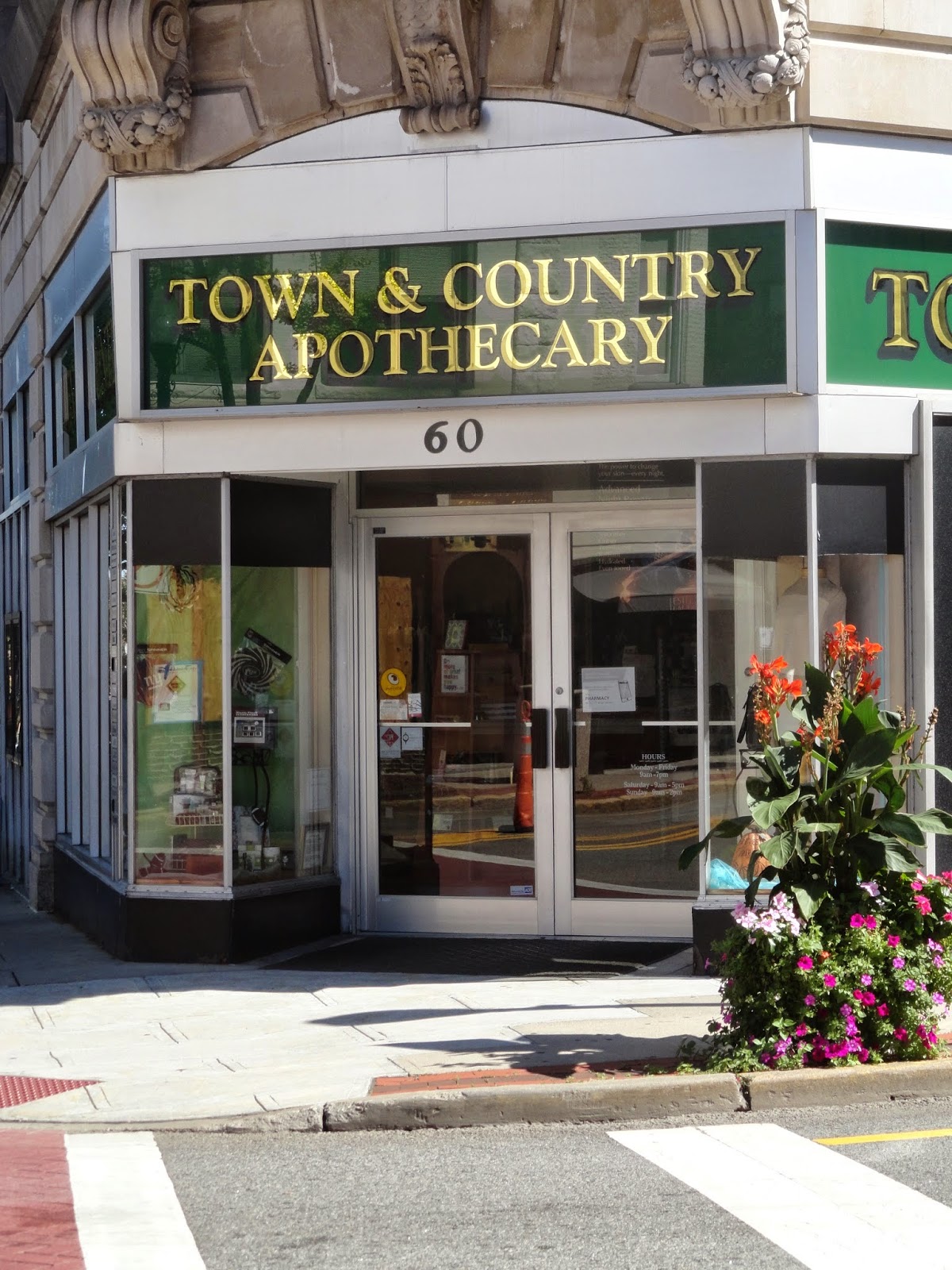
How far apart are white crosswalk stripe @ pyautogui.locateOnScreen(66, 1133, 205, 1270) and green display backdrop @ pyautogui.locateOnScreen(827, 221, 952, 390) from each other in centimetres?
566

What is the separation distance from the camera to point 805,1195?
579 cm

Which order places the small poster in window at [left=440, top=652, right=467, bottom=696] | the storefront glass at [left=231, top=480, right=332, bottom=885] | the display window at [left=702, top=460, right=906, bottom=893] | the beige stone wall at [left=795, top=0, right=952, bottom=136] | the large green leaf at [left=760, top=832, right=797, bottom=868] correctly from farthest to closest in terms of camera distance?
the small poster in window at [left=440, top=652, right=467, bottom=696]
the storefront glass at [left=231, top=480, right=332, bottom=885]
the display window at [left=702, top=460, right=906, bottom=893]
the beige stone wall at [left=795, top=0, right=952, bottom=136]
the large green leaf at [left=760, top=832, right=797, bottom=868]

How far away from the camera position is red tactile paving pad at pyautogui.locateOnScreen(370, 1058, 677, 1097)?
7203 millimetres

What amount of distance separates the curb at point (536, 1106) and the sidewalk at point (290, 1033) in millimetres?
138

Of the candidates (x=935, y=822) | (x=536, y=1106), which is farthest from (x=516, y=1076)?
(x=935, y=822)

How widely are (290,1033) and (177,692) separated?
9.62ft

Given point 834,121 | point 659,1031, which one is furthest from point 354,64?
point 659,1031

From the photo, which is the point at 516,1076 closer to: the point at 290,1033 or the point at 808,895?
the point at 808,895

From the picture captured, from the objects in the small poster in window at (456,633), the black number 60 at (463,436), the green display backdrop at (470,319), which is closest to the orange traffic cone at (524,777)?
the small poster in window at (456,633)

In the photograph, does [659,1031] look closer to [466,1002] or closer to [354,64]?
[466,1002]

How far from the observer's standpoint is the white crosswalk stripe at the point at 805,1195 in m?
5.21

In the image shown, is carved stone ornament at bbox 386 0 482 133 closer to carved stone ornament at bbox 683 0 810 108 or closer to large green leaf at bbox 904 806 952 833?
carved stone ornament at bbox 683 0 810 108

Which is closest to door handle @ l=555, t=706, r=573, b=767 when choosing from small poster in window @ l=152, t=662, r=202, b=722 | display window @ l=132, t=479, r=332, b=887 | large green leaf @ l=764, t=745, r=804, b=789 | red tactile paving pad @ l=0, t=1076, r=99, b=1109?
display window @ l=132, t=479, r=332, b=887

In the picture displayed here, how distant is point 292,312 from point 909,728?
4798 mm
